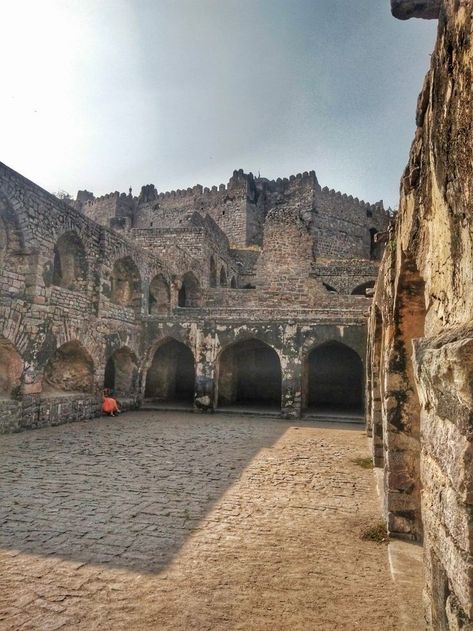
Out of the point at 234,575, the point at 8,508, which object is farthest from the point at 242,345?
the point at 234,575

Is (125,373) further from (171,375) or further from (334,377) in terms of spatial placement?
(334,377)

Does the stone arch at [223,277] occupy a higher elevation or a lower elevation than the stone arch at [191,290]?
higher

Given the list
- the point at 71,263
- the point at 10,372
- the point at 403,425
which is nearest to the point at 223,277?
the point at 71,263

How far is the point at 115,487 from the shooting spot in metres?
5.68

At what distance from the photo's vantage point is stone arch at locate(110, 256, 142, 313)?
15531 millimetres

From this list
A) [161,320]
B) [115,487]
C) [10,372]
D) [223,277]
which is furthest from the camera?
[223,277]

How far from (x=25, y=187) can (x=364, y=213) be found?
1165 inches

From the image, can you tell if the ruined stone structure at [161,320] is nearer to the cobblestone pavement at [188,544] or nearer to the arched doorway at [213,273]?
the arched doorway at [213,273]

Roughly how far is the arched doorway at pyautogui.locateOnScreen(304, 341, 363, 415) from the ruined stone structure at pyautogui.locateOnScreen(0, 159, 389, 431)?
0.04 metres

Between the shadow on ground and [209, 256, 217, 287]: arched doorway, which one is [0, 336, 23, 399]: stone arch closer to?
the shadow on ground

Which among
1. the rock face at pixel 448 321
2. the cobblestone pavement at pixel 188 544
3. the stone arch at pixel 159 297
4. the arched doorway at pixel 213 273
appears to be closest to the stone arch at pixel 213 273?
the arched doorway at pixel 213 273

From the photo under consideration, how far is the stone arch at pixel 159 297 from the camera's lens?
59.4 ft

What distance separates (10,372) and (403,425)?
347 inches

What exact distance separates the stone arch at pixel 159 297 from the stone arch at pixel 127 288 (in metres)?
2.44
